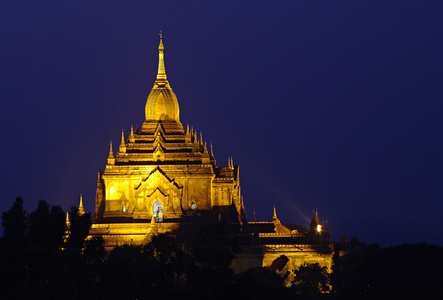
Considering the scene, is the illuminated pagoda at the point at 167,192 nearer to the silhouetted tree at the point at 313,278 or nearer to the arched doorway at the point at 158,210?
the arched doorway at the point at 158,210

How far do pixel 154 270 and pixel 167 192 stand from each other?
85.7 feet

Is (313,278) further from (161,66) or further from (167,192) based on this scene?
(161,66)

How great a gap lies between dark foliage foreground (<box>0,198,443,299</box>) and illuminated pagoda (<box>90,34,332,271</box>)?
1252 cm

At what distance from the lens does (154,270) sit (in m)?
61.5

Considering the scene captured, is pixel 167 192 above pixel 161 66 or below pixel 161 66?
below

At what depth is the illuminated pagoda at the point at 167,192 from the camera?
83.1 metres

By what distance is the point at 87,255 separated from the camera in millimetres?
64688

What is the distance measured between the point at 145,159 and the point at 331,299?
923 inches

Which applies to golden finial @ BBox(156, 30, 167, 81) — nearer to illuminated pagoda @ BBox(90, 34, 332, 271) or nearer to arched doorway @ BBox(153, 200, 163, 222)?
illuminated pagoda @ BBox(90, 34, 332, 271)

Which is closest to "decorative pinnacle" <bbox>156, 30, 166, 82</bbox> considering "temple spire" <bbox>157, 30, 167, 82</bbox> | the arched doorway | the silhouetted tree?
"temple spire" <bbox>157, 30, 167, 82</bbox>

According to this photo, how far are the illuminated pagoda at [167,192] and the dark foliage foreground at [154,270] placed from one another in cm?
1252

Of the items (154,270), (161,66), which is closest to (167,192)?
(161,66)

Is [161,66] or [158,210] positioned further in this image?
[161,66]

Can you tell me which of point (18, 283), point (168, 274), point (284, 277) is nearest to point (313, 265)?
point (284, 277)
